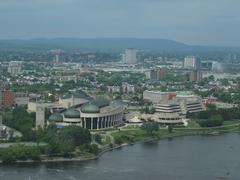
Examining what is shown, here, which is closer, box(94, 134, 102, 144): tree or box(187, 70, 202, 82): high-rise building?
box(94, 134, 102, 144): tree

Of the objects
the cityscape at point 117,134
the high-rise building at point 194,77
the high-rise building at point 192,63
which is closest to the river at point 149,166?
the cityscape at point 117,134

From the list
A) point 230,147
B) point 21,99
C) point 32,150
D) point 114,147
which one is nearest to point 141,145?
point 114,147

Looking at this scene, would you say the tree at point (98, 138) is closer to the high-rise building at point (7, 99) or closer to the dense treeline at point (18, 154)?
the dense treeline at point (18, 154)

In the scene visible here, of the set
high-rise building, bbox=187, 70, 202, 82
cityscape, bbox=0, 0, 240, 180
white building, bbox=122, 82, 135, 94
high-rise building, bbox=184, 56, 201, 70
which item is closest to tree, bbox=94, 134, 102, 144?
cityscape, bbox=0, 0, 240, 180

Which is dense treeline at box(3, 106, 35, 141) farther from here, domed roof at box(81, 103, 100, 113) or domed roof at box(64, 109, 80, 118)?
domed roof at box(81, 103, 100, 113)

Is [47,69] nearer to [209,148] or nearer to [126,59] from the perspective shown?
[126,59]

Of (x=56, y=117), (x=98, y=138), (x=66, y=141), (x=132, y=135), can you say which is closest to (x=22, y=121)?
(x=56, y=117)
